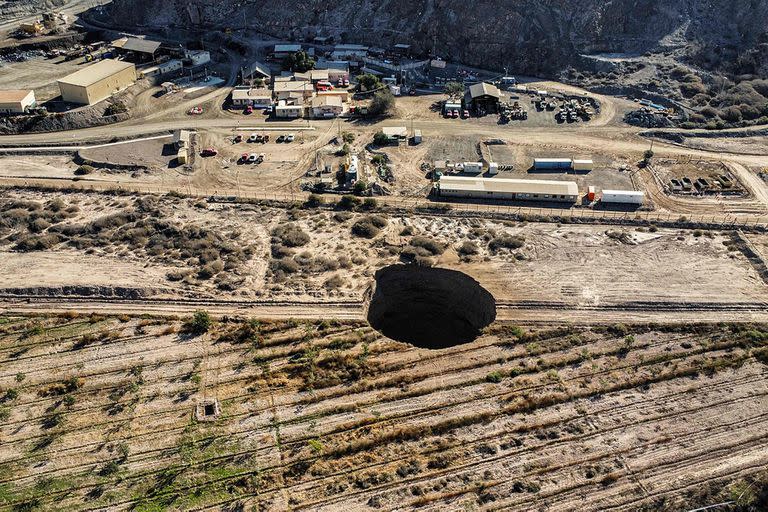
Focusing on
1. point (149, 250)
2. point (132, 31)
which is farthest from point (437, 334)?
point (132, 31)

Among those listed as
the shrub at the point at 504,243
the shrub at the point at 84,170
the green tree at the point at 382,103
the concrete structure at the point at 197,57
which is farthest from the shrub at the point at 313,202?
the concrete structure at the point at 197,57

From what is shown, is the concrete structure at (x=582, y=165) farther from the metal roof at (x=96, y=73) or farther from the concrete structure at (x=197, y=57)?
the metal roof at (x=96, y=73)

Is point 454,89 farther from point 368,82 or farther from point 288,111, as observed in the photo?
point 288,111

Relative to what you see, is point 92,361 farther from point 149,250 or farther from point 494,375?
point 494,375

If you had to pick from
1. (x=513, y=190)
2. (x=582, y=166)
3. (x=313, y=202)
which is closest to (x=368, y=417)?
(x=313, y=202)

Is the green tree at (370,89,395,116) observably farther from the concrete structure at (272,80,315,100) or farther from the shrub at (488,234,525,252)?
the shrub at (488,234,525,252)

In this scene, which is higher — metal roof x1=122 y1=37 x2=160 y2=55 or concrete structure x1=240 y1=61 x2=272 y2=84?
metal roof x1=122 y1=37 x2=160 y2=55

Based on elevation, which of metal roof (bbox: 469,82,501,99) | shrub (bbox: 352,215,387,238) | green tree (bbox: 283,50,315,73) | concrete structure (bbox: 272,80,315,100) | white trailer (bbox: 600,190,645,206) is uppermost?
green tree (bbox: 283,50,315,73)

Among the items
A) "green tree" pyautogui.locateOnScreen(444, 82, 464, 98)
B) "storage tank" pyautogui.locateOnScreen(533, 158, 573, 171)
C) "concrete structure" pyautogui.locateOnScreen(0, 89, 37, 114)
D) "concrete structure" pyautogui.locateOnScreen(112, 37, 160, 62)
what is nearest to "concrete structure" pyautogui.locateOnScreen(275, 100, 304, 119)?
"green tree" pyautogui.locateOnScreen(444, 82, 464, 98)
